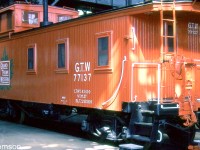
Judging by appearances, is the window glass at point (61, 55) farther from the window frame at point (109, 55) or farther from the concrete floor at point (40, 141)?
the concrete floor at point (40, 141)

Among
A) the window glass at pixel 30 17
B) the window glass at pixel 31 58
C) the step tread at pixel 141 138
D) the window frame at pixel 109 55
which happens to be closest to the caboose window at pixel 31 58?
the window glass at pixel 31 58

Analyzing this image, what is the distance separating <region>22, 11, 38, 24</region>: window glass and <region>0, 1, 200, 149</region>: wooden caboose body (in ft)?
13.0

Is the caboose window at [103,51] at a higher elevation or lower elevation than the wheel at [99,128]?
higher

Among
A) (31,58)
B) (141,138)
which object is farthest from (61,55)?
(141,138)

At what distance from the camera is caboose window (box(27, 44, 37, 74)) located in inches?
545

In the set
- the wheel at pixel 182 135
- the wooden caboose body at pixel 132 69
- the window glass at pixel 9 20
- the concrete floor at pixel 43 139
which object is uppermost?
the window glass at pixel 9 20

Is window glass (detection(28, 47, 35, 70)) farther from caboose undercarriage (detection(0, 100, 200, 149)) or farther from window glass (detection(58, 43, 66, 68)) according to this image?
caboose undercarriage (detection(0, 100, 200, 149))

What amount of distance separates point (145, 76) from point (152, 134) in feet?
5.64

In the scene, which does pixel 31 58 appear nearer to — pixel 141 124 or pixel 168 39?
pixel 168 39

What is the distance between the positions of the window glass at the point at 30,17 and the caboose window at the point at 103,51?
6698 millimetres

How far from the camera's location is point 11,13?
16.3m

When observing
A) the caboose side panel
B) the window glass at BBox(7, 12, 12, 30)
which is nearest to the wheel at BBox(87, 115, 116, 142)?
the caboose side panel

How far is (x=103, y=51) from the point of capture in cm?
1051

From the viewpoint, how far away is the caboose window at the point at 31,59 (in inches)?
545
